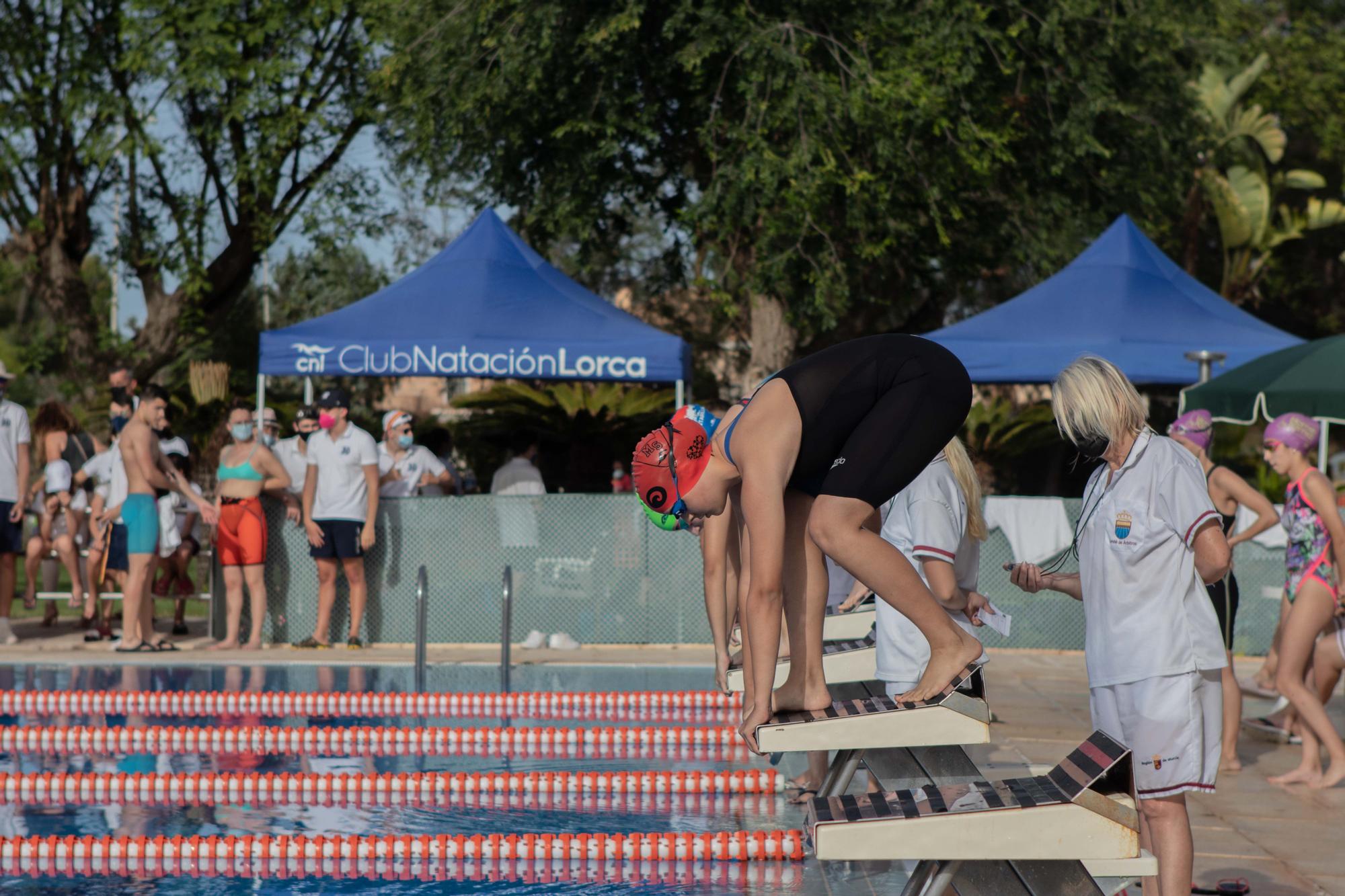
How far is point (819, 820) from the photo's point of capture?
296cm

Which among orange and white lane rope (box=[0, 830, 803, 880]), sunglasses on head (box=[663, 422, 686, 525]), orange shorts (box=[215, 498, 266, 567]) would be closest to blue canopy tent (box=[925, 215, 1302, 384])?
orange shorts (box=[215, 498, 266, 567])

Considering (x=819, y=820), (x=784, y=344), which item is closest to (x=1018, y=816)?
(x=819, y=820)

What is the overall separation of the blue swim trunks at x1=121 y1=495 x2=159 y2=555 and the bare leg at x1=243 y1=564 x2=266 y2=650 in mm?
847

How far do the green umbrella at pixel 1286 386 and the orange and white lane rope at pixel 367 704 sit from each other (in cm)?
417

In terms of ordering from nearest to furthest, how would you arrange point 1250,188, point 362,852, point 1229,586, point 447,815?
point 362,852, point 447,815, point 1229,586, point 1250,188

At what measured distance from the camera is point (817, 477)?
3650 millimetres

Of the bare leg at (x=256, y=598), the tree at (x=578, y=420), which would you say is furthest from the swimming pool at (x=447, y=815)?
the tree at (x=578, y=420)

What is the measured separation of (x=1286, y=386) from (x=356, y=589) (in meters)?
7.28

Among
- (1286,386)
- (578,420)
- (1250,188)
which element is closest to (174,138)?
(578,420)

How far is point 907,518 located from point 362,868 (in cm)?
258

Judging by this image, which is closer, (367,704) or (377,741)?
(377,741)

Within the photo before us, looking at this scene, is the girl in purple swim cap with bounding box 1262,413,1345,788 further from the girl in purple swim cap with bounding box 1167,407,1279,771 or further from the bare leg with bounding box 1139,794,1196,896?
the bare leg with bounding box 1139,794,1196,896

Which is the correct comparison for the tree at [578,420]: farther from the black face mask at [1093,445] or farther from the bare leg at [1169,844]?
the bare leg at [1169,844]

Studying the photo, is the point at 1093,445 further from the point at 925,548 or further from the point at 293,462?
the point at 293,462
